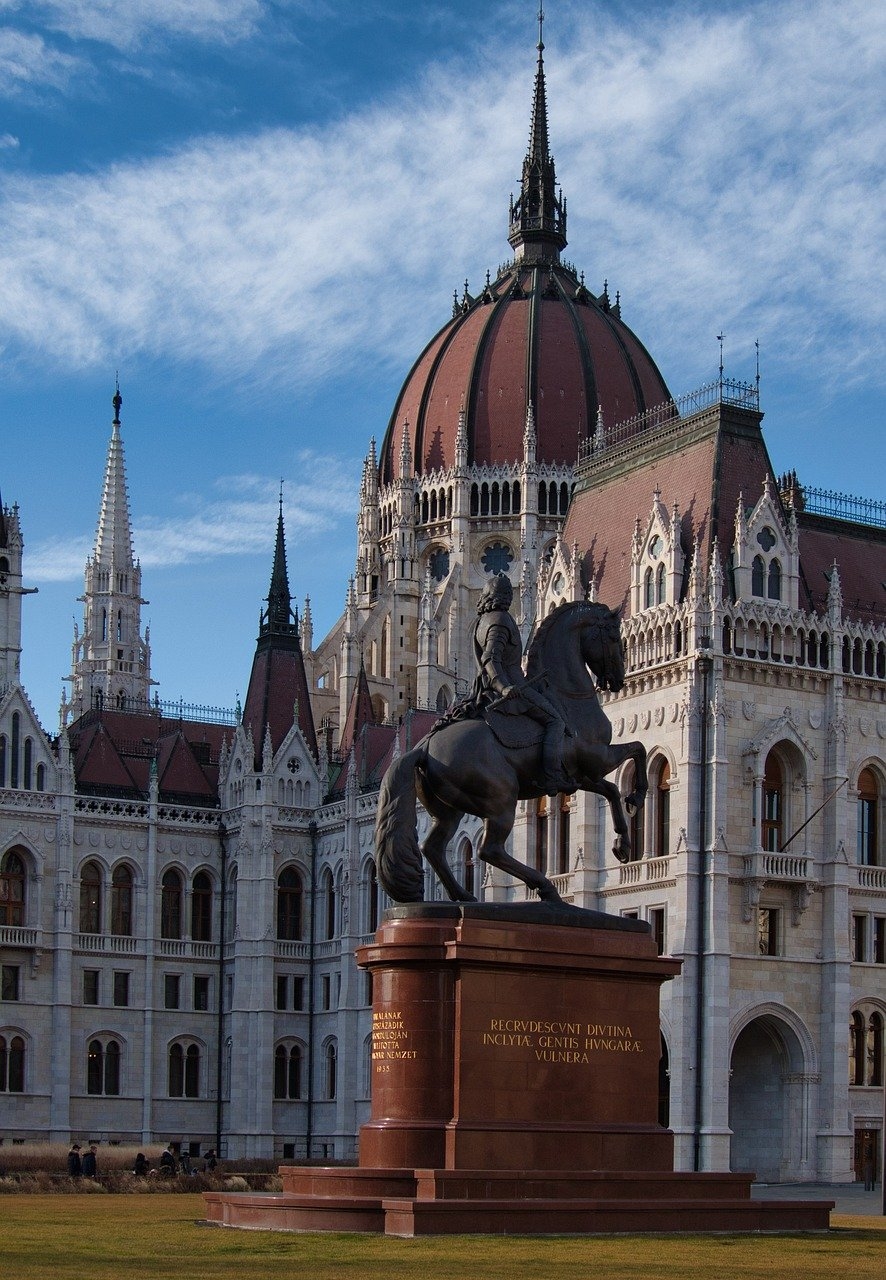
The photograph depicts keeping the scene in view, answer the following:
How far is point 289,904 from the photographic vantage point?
9256 centimetres

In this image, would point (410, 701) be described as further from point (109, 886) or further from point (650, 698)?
point (650, 698)

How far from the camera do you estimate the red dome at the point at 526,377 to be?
109 meters

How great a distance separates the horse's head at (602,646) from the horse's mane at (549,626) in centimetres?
2

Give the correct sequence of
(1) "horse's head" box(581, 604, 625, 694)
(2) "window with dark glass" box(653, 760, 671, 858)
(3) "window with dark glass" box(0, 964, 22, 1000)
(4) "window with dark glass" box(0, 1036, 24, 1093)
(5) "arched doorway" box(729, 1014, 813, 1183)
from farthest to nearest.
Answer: (3) "window with dark glass" box(0, 964, 22, 1000)
(4) "window with dark glass" box(0, 1036, 24, 1093)
(2) "window with dark glass" box(653, 760, 671, 858)
(5) "arched doorway" box(729, 1014, 813, 1183)
(1) "horse's head" box(581, 604, 625, 694)

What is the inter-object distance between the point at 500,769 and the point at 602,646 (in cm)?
282

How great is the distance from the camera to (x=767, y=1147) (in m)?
64.8

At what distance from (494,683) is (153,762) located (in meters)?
61.1

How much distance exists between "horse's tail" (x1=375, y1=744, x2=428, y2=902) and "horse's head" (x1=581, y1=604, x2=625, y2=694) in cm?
306

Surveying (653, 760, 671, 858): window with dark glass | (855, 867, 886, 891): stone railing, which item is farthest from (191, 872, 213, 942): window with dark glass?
(855, 867, 886, 891): stone railing

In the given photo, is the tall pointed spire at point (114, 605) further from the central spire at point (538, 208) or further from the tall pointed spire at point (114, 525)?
the central spire at point (538, 208)

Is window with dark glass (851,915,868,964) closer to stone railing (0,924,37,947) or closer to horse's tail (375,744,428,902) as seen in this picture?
stone railing (0,924,37,947)

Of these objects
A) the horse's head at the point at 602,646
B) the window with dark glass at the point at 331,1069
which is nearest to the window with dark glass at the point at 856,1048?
the window with dark glass at the point at 331,1069

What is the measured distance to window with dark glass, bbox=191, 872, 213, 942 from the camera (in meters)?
92.9

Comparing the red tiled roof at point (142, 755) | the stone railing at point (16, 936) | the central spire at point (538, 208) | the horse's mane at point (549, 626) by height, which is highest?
the central spire at point (538, 208)
